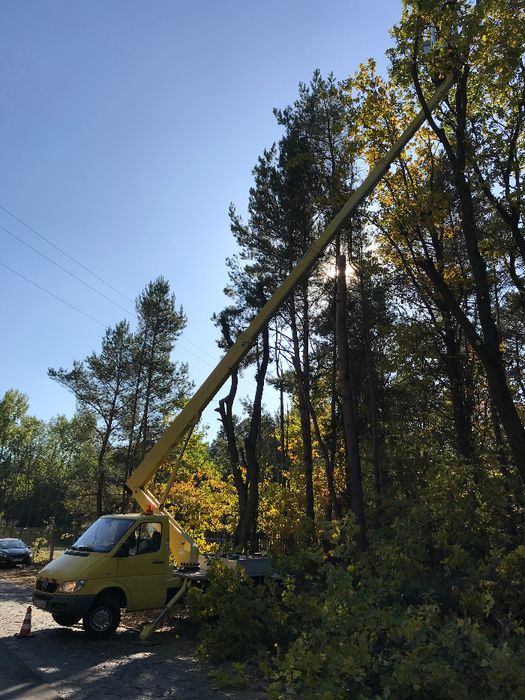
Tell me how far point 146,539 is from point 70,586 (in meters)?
1.57

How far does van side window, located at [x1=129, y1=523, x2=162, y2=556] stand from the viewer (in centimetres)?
965

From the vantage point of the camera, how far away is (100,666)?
7199 mm

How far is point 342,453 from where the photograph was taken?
898 inches

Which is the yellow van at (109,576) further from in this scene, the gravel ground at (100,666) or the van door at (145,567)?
the gravel ground at (100,666)

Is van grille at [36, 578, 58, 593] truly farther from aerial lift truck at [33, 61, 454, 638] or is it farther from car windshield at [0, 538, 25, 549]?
car windshield at [0, 538, 25, 549]

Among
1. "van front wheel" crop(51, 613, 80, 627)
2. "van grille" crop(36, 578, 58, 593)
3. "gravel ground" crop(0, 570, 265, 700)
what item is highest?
"van grille" crop(36, 578, 58, 593)

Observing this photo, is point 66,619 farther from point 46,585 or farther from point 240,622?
point 240,622

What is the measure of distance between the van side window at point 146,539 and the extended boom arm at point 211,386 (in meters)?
0.88

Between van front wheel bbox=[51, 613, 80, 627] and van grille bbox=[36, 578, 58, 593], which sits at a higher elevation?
van grille bbox=[36, 578, 58, 593]

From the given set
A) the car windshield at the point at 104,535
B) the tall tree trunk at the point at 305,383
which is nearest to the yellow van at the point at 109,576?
the car windshield at the point at 104,535

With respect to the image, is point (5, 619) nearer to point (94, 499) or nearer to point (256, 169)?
point (256, 169)

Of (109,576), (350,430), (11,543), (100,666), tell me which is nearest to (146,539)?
(109,576)

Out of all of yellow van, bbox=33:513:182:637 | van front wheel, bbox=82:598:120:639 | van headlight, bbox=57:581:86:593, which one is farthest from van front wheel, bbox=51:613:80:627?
van headlight, bbox=57:581:86:593

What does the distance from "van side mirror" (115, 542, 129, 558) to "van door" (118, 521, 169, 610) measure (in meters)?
0.04
